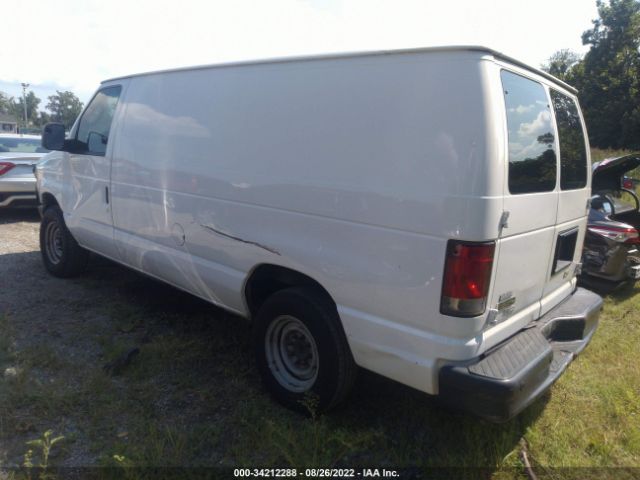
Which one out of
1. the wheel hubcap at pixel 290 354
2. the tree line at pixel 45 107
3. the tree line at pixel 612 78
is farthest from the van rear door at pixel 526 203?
the tree line at pixel 45 107

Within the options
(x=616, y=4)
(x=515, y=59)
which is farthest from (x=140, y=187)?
(x=616, y=4)

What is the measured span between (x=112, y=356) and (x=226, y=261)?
121cm

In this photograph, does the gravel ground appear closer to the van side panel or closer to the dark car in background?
the van side panel

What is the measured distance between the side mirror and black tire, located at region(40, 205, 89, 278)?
86 cm

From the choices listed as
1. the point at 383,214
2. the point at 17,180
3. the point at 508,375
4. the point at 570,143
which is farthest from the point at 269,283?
the point at 17,180

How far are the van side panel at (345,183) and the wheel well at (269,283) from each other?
0.08 meters

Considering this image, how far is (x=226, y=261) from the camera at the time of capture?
3451 millimetres

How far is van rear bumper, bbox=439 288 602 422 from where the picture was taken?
2326mm

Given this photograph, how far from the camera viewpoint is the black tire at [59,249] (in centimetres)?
541

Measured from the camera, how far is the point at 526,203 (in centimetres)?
258

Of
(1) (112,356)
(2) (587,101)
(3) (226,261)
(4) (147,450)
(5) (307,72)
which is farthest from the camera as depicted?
(2) (587,101)

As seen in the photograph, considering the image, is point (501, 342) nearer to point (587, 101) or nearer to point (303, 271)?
point (303, 271)

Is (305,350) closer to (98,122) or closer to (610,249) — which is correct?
(98,122)

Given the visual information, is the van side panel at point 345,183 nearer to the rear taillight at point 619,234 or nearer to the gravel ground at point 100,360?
the gravel ground at point 100,360
